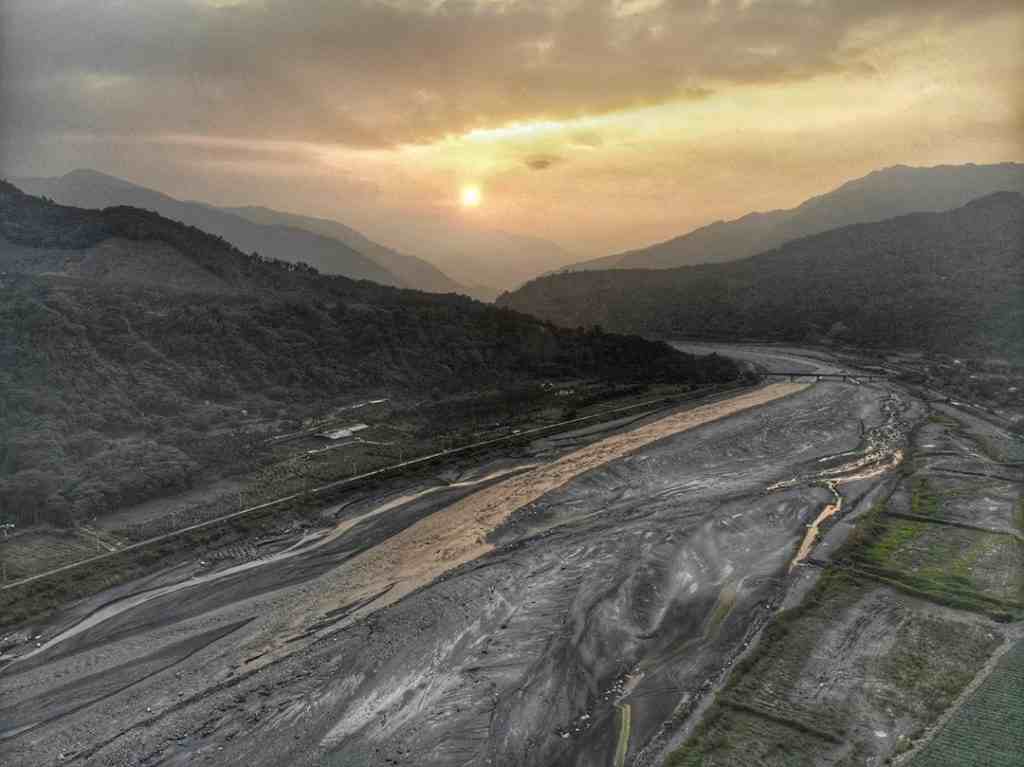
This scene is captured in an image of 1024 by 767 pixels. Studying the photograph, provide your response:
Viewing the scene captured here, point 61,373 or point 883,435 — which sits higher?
point 61,373

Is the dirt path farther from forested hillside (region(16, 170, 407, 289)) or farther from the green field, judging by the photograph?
forested hillside (region(16, 170, 407, 289))

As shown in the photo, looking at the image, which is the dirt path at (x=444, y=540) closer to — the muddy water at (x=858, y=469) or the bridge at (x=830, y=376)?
the muddy water at (x=858, y=469)

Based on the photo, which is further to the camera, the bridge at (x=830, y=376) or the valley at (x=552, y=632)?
the bridge at (x=830, y=376)

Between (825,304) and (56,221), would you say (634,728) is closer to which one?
(56,221)

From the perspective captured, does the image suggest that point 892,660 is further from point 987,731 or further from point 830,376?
point 830,376

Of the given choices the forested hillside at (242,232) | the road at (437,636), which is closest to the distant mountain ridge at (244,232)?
the forested hillside at (242,232)

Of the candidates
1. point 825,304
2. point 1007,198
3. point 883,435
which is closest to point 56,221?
point 883,435
